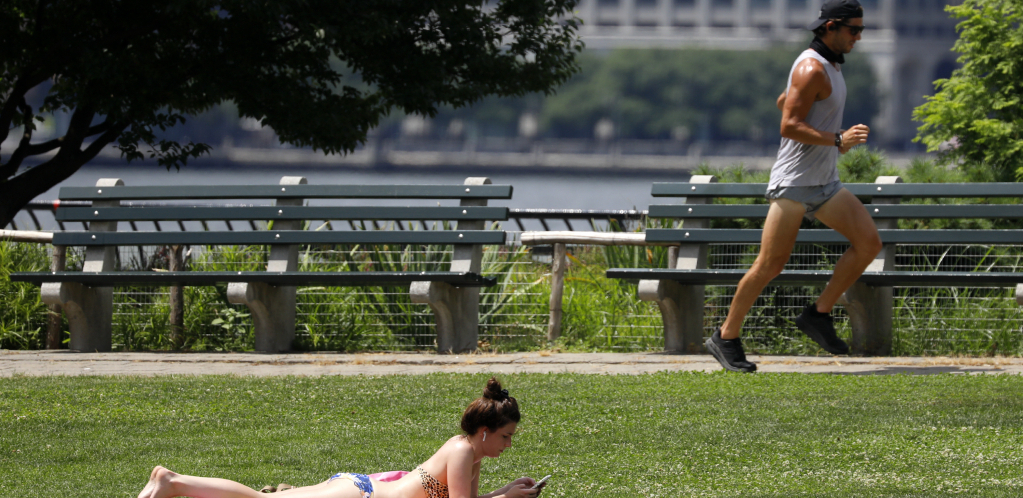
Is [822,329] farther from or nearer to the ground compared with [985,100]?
nearer to the ground

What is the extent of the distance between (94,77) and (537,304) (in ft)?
16.1

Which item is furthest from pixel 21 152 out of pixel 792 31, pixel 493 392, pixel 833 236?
pixel 792 31

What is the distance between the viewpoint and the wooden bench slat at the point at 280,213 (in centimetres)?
789

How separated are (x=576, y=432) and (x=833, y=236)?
3.46 m

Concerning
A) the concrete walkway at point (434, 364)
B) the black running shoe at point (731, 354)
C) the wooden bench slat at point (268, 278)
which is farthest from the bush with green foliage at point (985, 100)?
the wooden bench slat at point (268, 278)

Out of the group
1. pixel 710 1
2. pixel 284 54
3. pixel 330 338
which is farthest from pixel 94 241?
pixel 710 1

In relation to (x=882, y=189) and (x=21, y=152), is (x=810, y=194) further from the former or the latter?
(x=21, y=152)

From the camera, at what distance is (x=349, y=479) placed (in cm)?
340

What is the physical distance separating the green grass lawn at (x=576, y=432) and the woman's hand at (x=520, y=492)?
423 millimetres

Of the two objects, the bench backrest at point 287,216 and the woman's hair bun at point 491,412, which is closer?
the woman's hair bun at point 491,412

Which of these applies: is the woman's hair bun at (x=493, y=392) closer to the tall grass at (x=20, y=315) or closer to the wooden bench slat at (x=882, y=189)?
the wooden bench slat at (x=882, y=189)

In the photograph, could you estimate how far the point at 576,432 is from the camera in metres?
4.58

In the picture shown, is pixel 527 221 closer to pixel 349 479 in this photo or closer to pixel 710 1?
pixel 349 479

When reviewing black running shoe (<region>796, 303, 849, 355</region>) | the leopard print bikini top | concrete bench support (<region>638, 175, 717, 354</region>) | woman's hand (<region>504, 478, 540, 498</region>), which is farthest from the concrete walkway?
woman's hand (<region>504, 478, 540, 498</region>)
